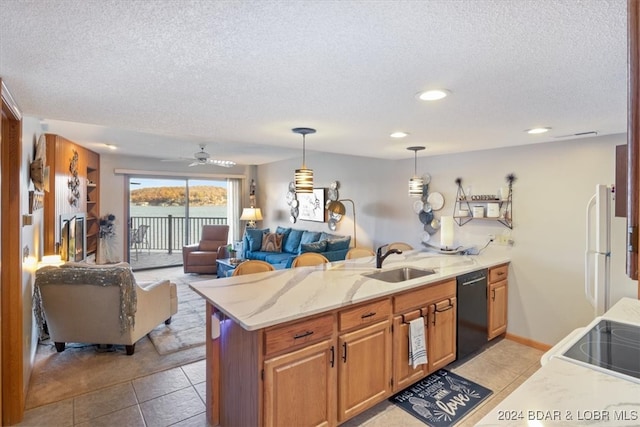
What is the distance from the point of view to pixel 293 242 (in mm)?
6441

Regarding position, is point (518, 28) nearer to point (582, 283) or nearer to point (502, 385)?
point (502, 385)

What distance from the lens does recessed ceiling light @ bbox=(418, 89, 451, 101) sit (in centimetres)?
179

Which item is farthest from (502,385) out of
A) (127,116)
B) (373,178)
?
(127,116)

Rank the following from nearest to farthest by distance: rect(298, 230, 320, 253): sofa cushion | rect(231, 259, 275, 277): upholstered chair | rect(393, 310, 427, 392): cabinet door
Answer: rect(393, 310, 427, 392): cabinet door → rect(231, 259, 275, 277): upholstered chair → rect(298, 230, 320, 253): sofa cushion

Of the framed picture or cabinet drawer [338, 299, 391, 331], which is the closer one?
cabinet drawer [338, 299, 391, 331]

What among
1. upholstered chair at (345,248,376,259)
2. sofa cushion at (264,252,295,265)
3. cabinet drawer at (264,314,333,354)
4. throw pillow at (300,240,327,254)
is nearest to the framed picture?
sofa cushion at (264,252,295,265)

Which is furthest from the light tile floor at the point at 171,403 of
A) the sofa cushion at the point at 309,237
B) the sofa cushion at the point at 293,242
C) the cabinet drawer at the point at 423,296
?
the sofa cushion at the point at 293,242

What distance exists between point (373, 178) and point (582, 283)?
9.46 feet

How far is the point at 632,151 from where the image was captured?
2.09ft

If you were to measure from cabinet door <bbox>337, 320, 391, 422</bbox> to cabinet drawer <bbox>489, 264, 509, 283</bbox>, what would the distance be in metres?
1.66

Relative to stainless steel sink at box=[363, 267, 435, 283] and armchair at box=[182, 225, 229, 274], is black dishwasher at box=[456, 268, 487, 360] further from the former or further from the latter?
armchair at box=[182, 225, 229, 274]

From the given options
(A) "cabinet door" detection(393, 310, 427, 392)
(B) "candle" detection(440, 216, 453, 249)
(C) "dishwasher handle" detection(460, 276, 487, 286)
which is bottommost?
(A) "cabinet door" detection(393, 310, 427, 392)

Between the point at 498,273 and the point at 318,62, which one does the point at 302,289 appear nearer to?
the point at 318,62

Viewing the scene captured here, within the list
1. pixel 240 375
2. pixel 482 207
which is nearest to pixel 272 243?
pixel 482 207
